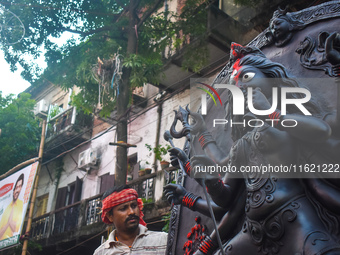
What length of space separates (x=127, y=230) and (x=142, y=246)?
8.5 inches

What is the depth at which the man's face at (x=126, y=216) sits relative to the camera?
3626 mm

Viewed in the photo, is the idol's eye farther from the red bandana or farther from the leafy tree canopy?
the leafy tree canopy

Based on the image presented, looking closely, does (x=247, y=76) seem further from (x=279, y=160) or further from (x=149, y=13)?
(x=149, y=13)

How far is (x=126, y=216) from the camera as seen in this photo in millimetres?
3639

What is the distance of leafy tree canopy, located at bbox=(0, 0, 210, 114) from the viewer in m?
10.3

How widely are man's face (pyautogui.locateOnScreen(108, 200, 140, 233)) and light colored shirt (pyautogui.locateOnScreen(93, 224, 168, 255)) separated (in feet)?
0.34

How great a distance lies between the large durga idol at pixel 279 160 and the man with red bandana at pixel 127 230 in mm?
1136

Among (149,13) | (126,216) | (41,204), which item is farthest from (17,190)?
(41,204)

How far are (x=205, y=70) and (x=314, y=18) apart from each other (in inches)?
380

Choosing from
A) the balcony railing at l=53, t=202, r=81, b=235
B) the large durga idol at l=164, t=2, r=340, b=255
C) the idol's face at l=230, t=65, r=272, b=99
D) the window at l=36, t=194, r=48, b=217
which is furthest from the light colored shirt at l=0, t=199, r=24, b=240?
the window at l=36, t=194, r=48, b=217

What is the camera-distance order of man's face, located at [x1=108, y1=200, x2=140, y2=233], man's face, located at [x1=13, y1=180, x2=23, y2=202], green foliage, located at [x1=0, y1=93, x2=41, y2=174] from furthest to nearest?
green foliage, located at [x1=0, y1=93, x2=41, y2=174], man's face, located at [x1=13, y1=180, x2=23, y2=202], man's face, located at [x1=108, y1=200, x2=140, y2=233]

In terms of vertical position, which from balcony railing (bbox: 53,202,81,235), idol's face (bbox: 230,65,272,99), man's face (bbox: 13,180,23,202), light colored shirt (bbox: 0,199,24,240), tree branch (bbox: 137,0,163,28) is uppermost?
tree branch (bbox: 137,0,163,28)

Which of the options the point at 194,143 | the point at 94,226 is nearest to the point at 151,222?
the point at 94,226

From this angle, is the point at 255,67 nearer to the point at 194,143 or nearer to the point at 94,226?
the point at 194,143
